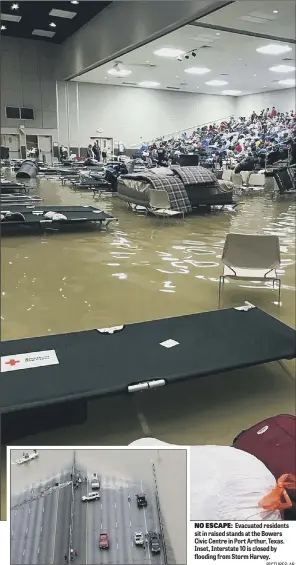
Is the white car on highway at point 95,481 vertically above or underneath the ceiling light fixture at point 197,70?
underneath

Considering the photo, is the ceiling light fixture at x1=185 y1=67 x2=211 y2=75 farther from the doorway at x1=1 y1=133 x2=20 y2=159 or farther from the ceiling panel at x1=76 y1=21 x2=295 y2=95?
the doorway at x1=1 y1=133 x2=20 y2=159

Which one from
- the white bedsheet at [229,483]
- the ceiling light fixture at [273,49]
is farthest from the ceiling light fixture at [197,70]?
the white bedsheet at [229,483]

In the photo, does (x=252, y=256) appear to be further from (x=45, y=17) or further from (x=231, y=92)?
(x=45, y=17)

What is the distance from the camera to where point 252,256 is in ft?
11.3

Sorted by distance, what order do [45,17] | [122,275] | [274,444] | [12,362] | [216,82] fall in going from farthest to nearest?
[45,17] → [216,82] → [122,275] → [12,362] → [274,444]

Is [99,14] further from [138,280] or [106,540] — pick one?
[106,540]

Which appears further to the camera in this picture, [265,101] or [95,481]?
[265,101]

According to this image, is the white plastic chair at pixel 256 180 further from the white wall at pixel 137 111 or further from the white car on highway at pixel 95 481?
the white car on highway at pixel 95 481

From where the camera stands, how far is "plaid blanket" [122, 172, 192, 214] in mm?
6926

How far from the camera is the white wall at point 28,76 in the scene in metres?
12.3

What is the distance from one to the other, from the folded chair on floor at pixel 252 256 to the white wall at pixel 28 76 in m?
9.69

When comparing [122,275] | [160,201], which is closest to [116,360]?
[122,275]

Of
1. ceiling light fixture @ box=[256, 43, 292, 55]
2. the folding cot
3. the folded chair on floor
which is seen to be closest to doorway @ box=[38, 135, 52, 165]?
ceiling light fixture @ box=[256, 43, 292, 55]

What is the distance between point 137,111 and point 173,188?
1.32 metres
